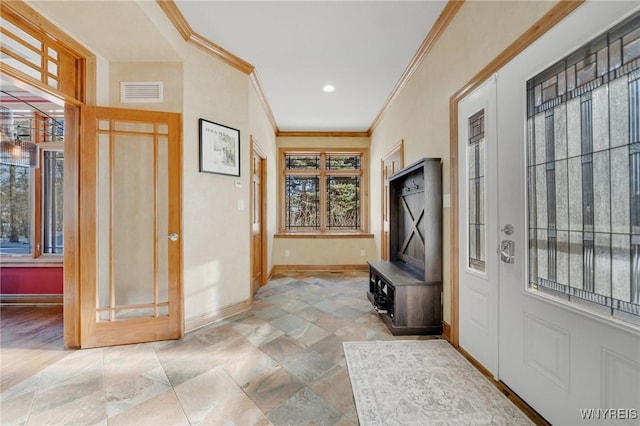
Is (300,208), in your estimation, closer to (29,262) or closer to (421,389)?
(29,262)

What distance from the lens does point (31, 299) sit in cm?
319

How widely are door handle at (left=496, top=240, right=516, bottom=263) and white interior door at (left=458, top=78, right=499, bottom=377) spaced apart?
0.08 metres

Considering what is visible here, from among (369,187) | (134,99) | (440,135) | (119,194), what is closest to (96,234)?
(119,194)

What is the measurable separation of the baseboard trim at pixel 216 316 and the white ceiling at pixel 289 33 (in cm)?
258

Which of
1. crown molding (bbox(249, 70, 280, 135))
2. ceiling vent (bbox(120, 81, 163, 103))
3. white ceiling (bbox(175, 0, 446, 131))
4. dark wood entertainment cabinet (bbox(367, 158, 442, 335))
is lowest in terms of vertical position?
dark wood entertainment cabinet (bbox(367, 158, 442, 335))

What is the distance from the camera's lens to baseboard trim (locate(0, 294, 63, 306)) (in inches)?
125

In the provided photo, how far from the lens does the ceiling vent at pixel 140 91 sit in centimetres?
242

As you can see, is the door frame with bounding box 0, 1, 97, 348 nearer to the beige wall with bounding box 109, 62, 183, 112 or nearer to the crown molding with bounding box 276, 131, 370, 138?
the beige wall with bounding box 109, 62, 183, 112

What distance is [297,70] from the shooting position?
312 cm

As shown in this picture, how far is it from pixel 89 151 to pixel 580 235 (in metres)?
3.52

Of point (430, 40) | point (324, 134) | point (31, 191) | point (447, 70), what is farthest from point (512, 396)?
point (31, 191)

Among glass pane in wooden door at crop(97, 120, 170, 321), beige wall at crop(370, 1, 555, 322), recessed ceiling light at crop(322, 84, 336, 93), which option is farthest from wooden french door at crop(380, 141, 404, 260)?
glass pane in wooden door at crop(97, 120, 170, 321)

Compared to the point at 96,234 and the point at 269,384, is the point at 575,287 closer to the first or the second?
the point at 269,384

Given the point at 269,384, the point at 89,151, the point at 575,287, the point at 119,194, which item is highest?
the point at 89,151
